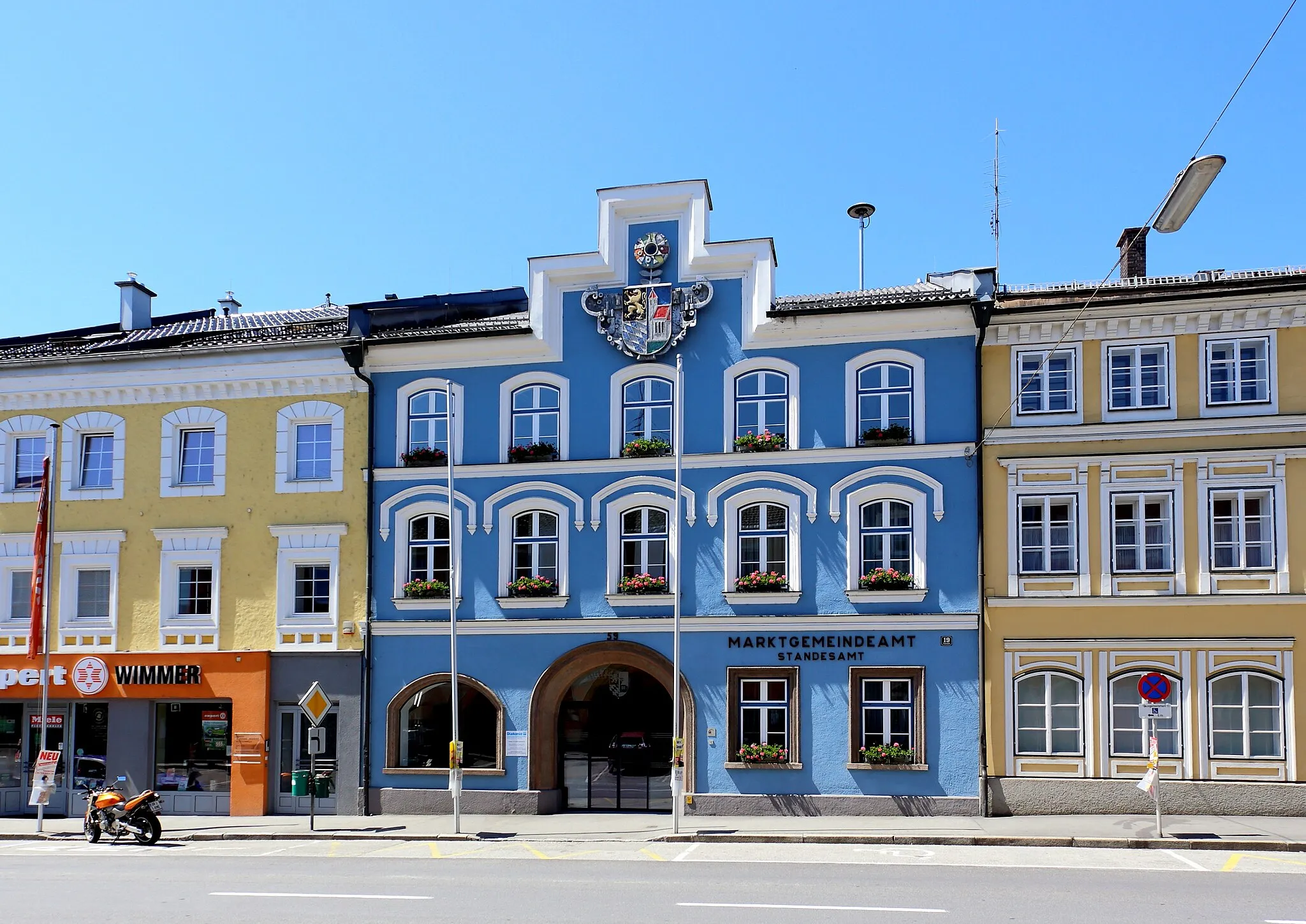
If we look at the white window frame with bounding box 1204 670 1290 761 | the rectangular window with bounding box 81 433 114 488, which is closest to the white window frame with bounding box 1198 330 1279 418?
the white window frame with bounding box 1204 670 1290 761

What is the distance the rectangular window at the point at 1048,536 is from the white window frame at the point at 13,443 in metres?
21.8

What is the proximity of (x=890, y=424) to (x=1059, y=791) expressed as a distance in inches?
302

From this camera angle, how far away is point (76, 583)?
28.0 metres

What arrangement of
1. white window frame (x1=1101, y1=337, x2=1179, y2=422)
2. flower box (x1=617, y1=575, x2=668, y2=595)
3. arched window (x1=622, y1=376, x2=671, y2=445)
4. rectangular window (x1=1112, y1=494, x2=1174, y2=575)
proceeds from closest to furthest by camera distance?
rectangular window (x1=1112, y1=494, x2=1174, y2=575) → white window frame (x1=1101, y1=337, x2=1179, y2=422) → flower box (x1=617, y1=575, x2=668, y2=595) → arched window (x1=622, y1=376, x2=671, y2=445)

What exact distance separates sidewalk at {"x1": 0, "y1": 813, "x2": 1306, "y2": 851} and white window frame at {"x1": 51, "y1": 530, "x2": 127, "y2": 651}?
3982 mm

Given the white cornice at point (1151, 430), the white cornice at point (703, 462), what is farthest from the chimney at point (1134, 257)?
the white cornice at point (703, 462)

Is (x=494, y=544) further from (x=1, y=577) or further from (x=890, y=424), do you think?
(x=1, y=577)

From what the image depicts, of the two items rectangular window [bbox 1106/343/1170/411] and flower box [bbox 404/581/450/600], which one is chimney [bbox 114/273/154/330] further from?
rectangular window [bbox 1106/343/1170/411]

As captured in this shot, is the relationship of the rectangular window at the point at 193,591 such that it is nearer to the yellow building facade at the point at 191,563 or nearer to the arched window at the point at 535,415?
the yellow building facade at the point at 191,563

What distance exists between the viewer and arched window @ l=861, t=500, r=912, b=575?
79.5 feet

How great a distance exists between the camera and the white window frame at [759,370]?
24797 millimetres

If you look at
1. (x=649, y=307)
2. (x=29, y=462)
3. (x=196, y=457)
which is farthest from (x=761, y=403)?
(x=29, y=462)

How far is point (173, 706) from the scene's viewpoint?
27.1 m

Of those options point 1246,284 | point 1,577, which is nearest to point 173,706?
point 1,577
